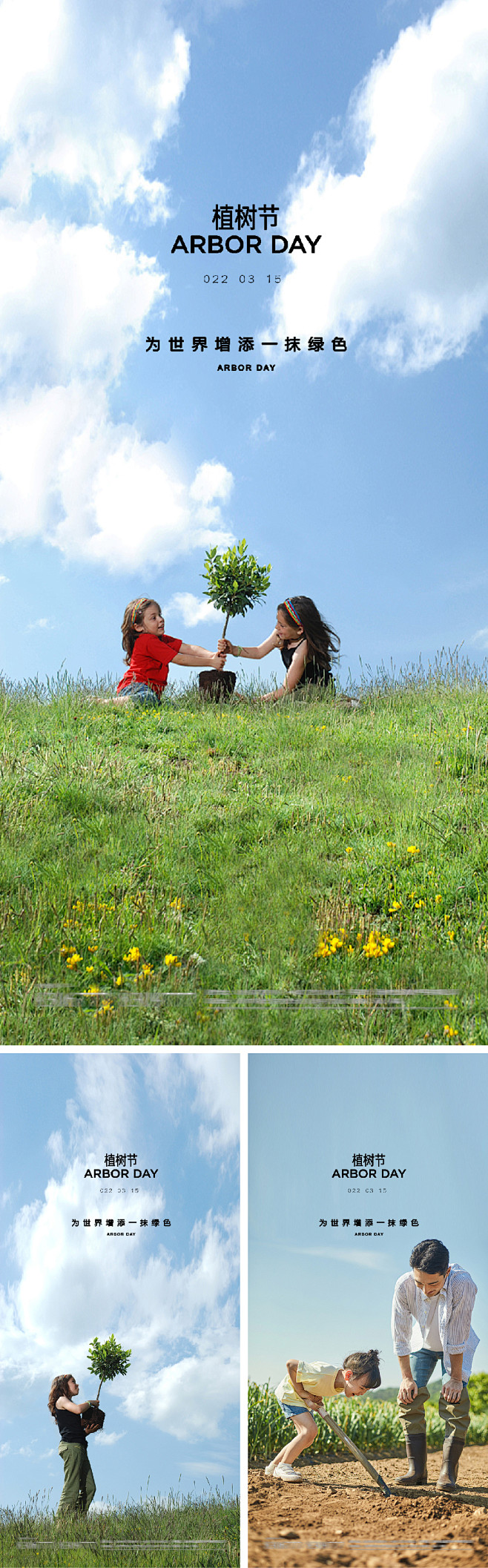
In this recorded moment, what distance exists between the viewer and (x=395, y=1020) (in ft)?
15.1

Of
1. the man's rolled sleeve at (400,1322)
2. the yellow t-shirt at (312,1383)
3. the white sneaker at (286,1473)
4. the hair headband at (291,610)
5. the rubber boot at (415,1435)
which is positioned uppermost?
the hair headband at (291,610)

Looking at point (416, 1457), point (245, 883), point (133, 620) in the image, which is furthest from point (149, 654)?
point (416, 1457)

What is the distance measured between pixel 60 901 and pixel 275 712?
500 cm

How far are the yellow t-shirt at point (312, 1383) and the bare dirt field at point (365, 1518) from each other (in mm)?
286

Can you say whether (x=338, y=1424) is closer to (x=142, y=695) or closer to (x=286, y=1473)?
(x=286, y=1473)

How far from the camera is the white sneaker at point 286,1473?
3.88m

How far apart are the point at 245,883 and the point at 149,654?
547 centimetres

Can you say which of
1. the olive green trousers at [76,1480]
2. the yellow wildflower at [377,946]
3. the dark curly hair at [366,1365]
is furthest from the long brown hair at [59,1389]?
the yellow wildflower at [377,946]

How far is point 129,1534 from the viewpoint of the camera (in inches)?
157

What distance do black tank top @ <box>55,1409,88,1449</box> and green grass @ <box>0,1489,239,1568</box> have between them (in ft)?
1.05

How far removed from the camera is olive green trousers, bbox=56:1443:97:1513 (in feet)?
13.1

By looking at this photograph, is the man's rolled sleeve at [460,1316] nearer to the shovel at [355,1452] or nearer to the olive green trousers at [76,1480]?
the shovel at [355,1452]

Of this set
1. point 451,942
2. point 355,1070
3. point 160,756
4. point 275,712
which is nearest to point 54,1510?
point 355,1070

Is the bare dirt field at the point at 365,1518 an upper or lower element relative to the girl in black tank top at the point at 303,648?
lower
